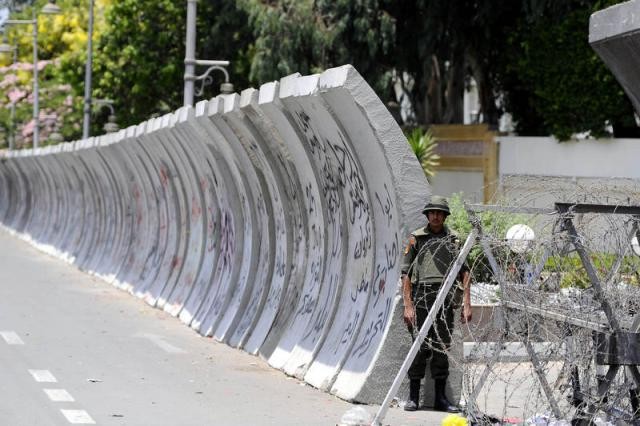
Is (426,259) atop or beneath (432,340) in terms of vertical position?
atop

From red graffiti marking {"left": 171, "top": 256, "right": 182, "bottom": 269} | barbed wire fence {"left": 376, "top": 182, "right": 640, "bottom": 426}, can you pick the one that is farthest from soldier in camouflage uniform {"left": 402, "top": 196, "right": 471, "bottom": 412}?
red graffiti marking {"left": 171, "top": 256, "right": 182, "bottom": 269}

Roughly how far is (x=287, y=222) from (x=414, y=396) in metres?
3.64

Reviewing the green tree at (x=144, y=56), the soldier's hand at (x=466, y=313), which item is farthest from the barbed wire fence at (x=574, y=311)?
the green tree at (x=144, y=56)

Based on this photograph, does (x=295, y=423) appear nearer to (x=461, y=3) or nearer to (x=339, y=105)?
(x=339, y=105)

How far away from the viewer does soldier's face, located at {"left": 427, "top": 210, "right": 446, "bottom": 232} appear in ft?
35.6

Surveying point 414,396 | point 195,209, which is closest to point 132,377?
point 414,396

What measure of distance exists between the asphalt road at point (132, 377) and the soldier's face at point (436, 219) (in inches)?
52.7

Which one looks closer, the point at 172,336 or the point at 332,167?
the point at 332,167

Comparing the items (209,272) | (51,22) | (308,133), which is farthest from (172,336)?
(51,22)

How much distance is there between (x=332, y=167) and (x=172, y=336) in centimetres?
420

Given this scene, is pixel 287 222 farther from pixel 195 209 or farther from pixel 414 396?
pixel 195 209

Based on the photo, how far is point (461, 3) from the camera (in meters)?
36.2

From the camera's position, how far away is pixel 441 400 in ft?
36.6

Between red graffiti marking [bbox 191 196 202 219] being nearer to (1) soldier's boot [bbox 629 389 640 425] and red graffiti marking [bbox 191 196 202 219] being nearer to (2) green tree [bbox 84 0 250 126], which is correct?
(1) soldier's boot [bbox 629 389 640 425]
